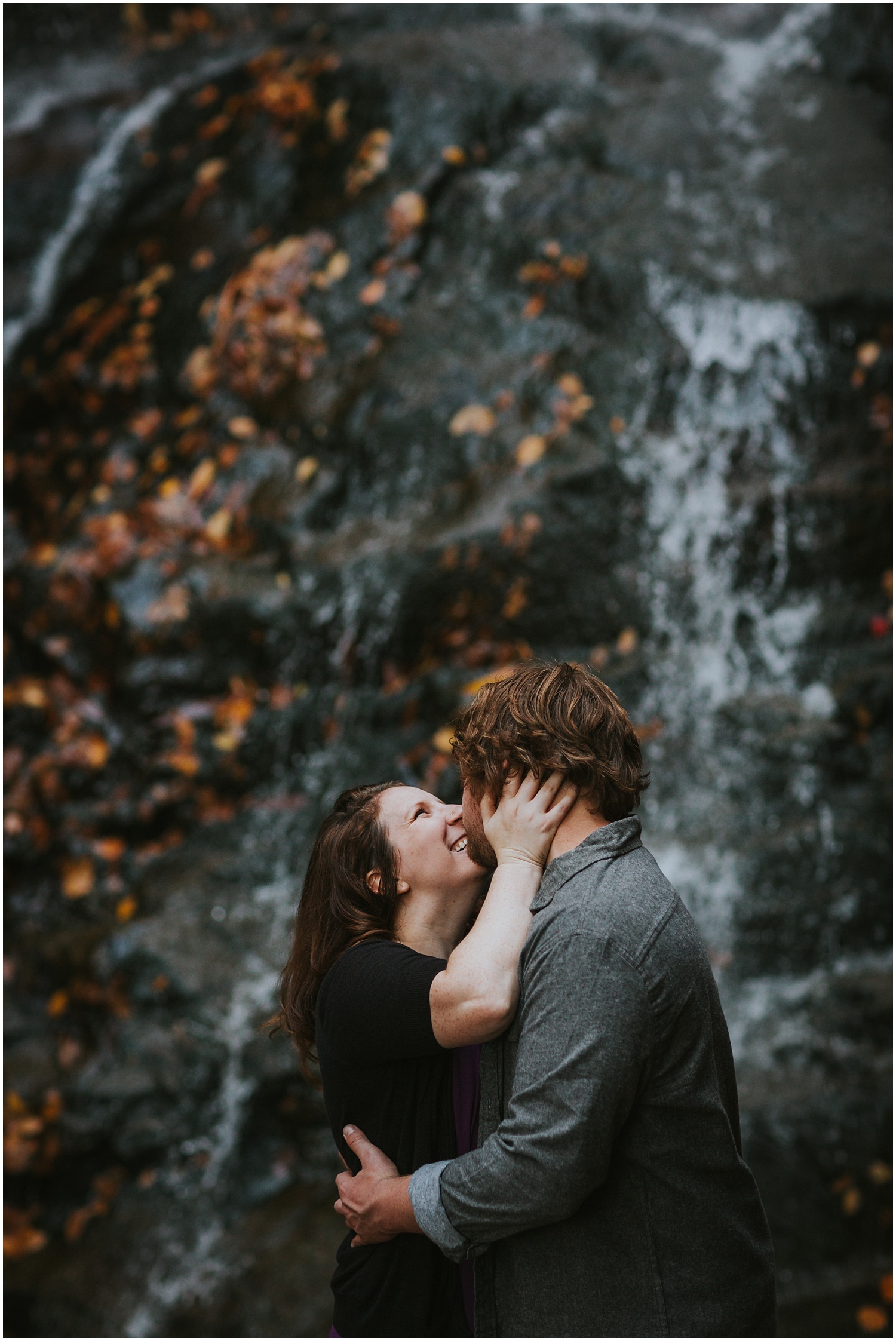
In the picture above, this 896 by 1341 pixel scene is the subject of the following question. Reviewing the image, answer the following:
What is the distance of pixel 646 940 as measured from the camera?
178cm

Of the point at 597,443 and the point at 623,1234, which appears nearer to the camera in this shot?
the point at 623,1234

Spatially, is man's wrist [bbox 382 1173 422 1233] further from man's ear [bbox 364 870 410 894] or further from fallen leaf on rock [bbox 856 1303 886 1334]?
fallen leaf on rock [bbox 856 1303 886 1334]

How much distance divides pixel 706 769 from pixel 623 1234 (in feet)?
13.0

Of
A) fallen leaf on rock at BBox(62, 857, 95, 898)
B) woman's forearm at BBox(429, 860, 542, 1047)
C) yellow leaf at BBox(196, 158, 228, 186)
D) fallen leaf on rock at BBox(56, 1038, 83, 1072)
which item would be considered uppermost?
yellow leaf at BBox(196, 158, 228, 186)

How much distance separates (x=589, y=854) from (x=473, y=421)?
17.0 feet

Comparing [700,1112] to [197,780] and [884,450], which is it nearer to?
[197,780]

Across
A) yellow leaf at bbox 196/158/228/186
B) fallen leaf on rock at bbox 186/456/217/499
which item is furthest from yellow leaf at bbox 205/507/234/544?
yellow leaf at bbox 196/158/228/186

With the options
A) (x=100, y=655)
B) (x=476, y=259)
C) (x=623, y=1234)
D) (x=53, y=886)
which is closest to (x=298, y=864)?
(x=53, y=886)

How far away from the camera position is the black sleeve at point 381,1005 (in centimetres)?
200

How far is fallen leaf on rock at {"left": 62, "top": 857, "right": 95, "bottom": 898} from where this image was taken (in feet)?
19.7

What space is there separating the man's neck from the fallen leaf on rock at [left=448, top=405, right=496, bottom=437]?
4931 millimetres

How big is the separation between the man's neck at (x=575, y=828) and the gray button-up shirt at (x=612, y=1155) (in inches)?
4.6

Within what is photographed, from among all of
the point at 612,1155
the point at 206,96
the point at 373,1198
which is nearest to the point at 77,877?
the point at 373,1198

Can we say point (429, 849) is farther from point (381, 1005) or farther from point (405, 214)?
point (405, 214)
